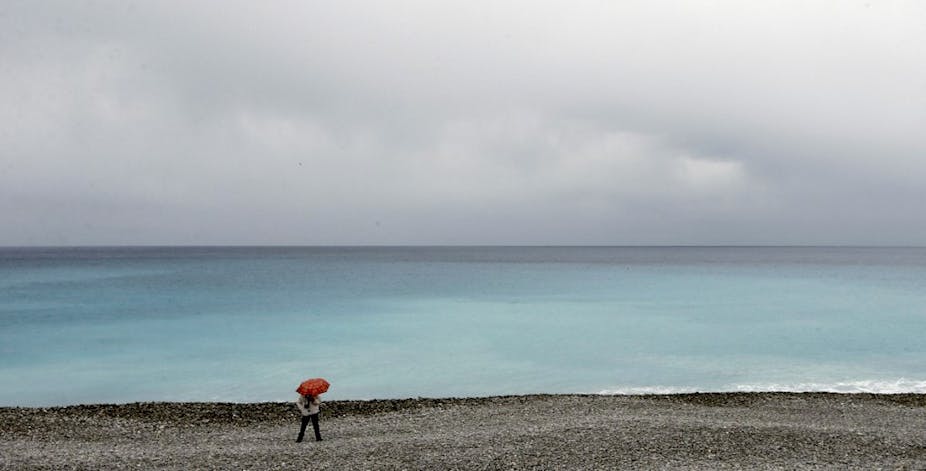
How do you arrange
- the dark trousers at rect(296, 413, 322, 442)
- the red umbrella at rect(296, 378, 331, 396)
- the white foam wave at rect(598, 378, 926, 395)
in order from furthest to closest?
the white foam wave at rect(598, 378, 926, 395)
the dark trousers at rect(296, 413, 322, 442)
the red umbrella at rect(296, 378, 331, 396)

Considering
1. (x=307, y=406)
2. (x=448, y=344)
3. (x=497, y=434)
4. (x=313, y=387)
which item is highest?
(x=313, y=387)

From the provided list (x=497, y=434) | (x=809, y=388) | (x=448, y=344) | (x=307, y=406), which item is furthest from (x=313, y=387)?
(x=448, y=344)

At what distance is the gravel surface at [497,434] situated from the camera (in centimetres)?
1170

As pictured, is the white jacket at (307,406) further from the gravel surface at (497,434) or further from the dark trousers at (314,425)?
the gravel surface at (497,434)

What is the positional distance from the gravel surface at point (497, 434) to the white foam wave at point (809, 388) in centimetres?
358

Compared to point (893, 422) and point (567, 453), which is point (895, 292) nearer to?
point (893, 422)

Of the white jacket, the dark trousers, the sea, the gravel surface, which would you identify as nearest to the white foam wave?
the sea

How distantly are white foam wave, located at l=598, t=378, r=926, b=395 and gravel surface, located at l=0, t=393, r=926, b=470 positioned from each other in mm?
3581

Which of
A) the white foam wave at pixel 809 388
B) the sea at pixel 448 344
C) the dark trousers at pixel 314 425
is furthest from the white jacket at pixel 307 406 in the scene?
the white foam wave at pixel 809 388

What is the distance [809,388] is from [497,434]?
1521cm

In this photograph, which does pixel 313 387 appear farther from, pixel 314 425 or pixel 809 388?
pixel 809 388

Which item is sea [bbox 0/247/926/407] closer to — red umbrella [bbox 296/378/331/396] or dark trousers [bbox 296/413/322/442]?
dark trousers [bbox 296/413/322/442]

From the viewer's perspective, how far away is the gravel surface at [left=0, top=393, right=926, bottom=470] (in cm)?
1170

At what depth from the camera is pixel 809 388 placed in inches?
893
